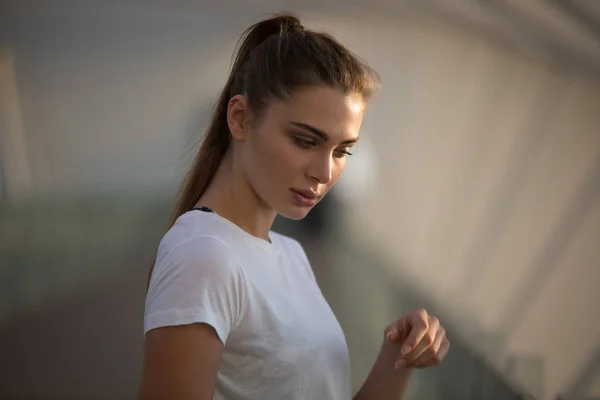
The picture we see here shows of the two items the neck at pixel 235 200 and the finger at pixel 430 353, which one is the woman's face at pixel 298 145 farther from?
the finger at pixel 430 353

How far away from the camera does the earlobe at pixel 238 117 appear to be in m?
0.87

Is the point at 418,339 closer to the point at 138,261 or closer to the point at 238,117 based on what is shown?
the point at 238,117

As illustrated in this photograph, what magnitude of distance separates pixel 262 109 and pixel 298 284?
0.25 m

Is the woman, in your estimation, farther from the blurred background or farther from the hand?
the blurred background

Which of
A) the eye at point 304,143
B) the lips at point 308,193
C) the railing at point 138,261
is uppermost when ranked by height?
the eye at point 304,143

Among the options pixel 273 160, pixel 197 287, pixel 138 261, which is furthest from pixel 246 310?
pixel 138 261

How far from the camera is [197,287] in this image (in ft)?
2.31

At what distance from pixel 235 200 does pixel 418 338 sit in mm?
300

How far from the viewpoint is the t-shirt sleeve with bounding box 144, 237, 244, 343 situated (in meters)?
0.69

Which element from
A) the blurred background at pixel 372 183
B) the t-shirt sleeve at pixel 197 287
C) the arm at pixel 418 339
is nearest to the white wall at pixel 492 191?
the blurred background at pixel 372 183

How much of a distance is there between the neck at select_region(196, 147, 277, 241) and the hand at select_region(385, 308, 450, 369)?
0.76 feet

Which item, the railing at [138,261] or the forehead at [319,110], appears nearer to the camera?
the forehead at [319,110]

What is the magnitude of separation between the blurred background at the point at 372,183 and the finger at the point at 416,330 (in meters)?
0.55

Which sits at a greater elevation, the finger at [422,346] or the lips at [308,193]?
the lips at [308,193]
